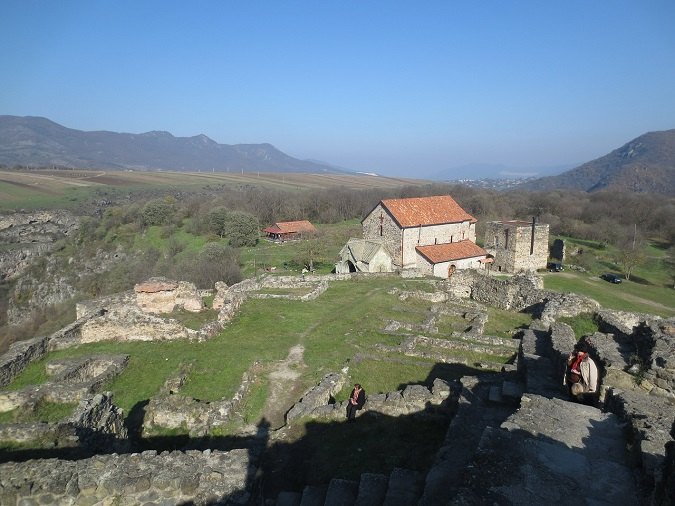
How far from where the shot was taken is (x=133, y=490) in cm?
768

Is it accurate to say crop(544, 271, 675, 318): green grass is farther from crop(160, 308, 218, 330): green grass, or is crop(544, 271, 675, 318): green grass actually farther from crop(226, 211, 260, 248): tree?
crop(226, 211, 260, 248): tree

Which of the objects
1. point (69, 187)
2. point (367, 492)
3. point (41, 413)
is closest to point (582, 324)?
point (367, 492)

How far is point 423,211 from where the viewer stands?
4100cm

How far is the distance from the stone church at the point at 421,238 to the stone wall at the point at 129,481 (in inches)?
1175

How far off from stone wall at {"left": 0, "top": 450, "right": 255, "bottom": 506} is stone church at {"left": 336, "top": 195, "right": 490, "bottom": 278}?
97.9ft

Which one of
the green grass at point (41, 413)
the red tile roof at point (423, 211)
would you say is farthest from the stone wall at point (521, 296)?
the green grass at point (41, 413)

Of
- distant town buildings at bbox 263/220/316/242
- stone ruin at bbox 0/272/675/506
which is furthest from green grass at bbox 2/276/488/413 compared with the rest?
distant town buildings at bbox 263/220/316/242

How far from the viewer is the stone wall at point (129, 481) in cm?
740

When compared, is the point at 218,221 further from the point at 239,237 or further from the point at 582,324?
the point at 582,324

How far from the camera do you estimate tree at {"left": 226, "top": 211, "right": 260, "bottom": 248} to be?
6259 cm

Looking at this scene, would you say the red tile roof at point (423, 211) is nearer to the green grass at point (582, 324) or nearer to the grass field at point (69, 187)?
the green grass at point (582, 324)

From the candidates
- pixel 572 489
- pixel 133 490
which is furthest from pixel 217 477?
pixel 572 489

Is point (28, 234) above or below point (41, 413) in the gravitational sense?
below

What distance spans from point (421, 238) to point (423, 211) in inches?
113
